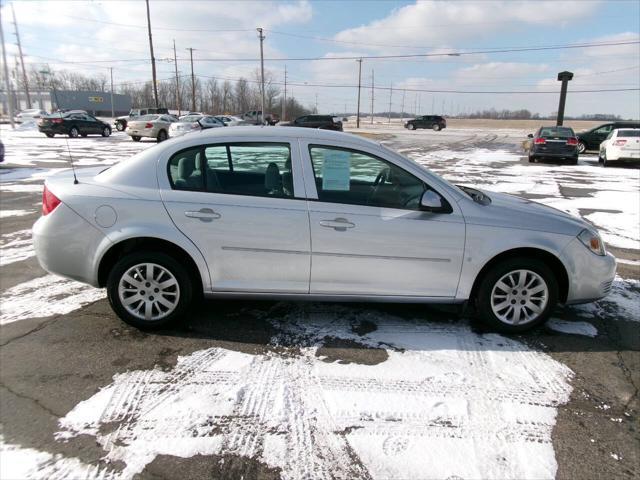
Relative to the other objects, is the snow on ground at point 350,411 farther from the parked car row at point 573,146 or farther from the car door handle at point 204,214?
the parked car row at point 573,146

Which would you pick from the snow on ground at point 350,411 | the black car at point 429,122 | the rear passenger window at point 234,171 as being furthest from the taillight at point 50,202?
the black car at point 429,122

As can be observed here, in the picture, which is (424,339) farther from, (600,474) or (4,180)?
(4,180)

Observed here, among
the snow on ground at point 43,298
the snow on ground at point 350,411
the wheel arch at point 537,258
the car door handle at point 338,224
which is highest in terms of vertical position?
the car door handle at point 338,224

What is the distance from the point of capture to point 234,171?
3785 mm

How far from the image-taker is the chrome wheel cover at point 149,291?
3.56 metres

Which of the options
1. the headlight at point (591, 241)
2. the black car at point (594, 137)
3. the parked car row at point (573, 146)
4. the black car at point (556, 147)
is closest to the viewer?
the headlight at point (591, 241)

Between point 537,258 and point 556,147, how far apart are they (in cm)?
1727

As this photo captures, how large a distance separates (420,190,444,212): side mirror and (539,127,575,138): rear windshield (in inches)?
709

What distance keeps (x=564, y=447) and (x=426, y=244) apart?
1610 millimetres

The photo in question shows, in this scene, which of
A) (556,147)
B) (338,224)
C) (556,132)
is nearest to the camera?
(338,224)

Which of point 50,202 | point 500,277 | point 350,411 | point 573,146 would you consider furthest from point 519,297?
point 573,146

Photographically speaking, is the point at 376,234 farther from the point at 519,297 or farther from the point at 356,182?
the point at 519,297

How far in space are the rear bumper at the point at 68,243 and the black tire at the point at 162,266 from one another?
205 mm

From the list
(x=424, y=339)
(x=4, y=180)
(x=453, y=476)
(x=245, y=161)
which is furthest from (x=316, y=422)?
(x=4, y=180)
